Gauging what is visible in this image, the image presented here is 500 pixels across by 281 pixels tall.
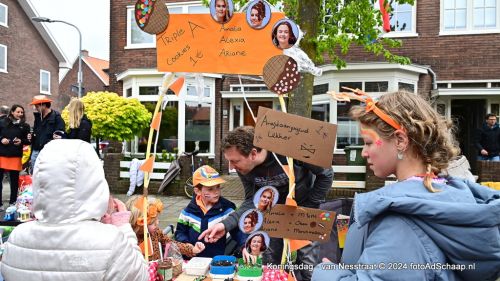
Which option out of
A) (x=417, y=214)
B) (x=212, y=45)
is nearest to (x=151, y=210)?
(x=212, y=45)

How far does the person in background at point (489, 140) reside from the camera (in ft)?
29.1

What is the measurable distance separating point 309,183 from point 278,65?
0.83 metres

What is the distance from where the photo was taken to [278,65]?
2.39 metres

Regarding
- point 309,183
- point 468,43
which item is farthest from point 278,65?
point 468,43

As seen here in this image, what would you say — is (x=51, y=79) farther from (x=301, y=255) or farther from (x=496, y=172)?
(x=301, y=255)

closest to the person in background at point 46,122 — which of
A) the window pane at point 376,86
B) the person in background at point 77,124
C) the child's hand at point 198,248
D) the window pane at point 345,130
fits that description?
the person in background at point 77,124

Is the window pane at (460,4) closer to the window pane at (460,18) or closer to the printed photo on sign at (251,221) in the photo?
the window pane at (460,18)

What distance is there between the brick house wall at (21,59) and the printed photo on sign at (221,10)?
73.1 ft

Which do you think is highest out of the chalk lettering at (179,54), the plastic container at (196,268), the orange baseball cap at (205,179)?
the chalk lettering at (179,54)

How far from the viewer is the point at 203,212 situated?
10.9 feet

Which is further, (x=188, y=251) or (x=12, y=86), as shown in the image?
(x=12, y=86)

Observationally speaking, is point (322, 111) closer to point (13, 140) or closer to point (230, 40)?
point (13, 140)

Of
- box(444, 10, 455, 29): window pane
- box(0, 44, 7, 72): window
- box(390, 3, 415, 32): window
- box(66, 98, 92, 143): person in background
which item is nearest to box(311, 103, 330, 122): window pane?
box(390, 3, 415, 32): window

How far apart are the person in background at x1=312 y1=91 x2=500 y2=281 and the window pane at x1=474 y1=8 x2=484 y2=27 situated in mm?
12227
